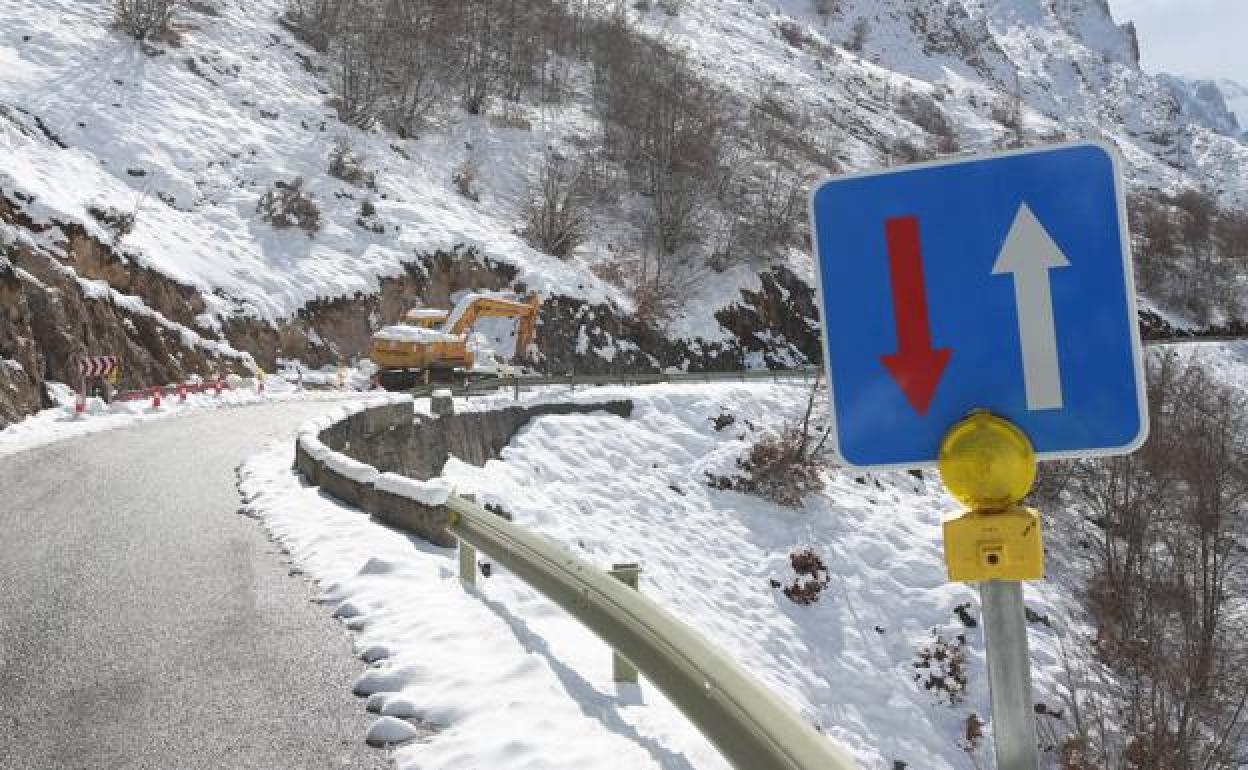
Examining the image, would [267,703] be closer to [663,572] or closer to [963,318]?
[963,318]

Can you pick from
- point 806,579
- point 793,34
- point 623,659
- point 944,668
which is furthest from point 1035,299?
point 793,34

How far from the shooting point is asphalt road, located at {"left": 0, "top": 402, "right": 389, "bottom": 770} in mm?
3664

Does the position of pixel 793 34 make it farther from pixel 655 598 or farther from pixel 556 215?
pixel 655 598

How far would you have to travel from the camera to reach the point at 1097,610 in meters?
20.7

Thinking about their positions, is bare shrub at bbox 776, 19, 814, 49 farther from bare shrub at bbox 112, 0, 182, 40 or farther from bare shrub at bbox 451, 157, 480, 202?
bare shrub at bbox 112, 0, 182, 40

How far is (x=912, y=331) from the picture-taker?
157 centimetres

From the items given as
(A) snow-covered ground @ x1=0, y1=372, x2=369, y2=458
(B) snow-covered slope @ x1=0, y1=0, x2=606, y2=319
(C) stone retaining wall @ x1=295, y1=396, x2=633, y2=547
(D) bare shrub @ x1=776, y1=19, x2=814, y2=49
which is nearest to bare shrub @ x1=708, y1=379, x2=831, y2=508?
(C) stone retaining wall @ x1=295, y1=396, x2=633, y2=547

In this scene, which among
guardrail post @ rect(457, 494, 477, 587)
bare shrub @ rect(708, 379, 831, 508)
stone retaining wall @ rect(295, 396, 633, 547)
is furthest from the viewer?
bare shrub @ rect(708, 379, 831, 508)

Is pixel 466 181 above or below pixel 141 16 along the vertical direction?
below

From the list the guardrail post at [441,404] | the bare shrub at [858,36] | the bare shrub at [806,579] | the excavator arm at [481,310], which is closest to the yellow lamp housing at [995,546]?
the guardrail post at [441,404]

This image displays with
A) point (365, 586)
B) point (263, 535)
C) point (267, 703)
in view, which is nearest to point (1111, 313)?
point (267, 703)

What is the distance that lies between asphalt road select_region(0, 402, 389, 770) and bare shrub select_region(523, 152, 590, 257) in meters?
33.1

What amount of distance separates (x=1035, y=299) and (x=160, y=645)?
203 inches

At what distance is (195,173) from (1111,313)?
112 feet
